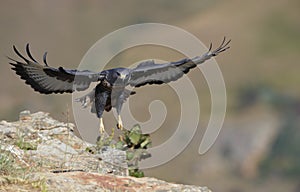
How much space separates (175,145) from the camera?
14656 mm

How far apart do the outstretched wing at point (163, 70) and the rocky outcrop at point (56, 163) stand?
1388 mm

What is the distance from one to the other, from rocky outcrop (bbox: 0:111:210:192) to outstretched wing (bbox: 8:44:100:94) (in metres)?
0.47

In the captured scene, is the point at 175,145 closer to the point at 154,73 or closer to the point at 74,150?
the point at 154,73

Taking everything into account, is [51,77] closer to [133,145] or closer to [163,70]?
[133,145]

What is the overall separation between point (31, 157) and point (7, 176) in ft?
4.78

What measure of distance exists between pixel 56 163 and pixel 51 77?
2591 mm

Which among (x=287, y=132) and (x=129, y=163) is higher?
(x=287, y=132)

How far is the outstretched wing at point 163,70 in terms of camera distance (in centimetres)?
1296

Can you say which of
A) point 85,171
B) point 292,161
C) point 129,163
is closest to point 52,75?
point 129,163

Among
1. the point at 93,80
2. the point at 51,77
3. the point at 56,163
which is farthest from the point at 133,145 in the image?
the point at 56,163

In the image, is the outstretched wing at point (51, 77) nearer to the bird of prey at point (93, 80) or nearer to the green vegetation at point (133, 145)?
the bird of prey at point (93, 80)

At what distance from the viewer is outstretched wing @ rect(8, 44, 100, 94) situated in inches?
484

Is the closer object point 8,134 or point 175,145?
point 8,134

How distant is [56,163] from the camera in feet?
33.9
